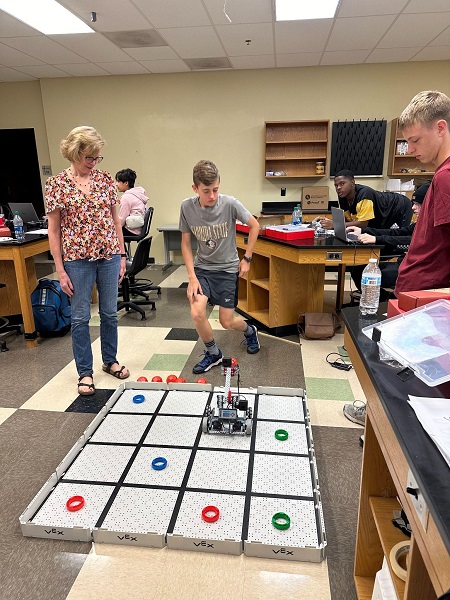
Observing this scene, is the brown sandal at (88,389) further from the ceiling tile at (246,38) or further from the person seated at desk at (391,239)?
the ceiling tile at (246,38)

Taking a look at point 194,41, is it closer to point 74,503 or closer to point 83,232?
point 83,232

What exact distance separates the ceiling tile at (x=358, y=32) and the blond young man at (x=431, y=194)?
11.1 ft

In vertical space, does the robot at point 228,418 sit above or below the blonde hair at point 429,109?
below

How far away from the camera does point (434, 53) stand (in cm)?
519

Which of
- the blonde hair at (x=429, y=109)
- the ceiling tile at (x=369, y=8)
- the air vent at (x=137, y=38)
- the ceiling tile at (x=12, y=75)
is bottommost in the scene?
the blonde hair at (x=429, y=109)

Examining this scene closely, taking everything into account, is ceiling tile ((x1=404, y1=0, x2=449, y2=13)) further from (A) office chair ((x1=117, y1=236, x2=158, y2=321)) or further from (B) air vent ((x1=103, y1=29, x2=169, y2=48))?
(A) office chair ((x1=117, y1=236, x2=158, y2=321))

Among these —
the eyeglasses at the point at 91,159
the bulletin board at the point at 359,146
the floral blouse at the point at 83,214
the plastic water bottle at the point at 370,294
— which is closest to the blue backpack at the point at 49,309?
the floral blouse at the point at 83,214

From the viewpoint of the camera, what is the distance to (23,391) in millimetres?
2619

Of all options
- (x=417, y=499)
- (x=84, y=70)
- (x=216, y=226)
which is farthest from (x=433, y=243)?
(x=84, y=70)

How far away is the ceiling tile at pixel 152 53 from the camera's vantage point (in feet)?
16.0

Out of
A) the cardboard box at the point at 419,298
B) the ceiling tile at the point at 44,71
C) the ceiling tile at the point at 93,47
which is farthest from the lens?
the ceiling tile at the point at 44,71

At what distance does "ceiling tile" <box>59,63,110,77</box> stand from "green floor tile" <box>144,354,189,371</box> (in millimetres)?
4450

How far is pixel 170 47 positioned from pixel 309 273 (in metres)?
3.32

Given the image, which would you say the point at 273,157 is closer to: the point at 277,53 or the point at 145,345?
the point at 277,53
